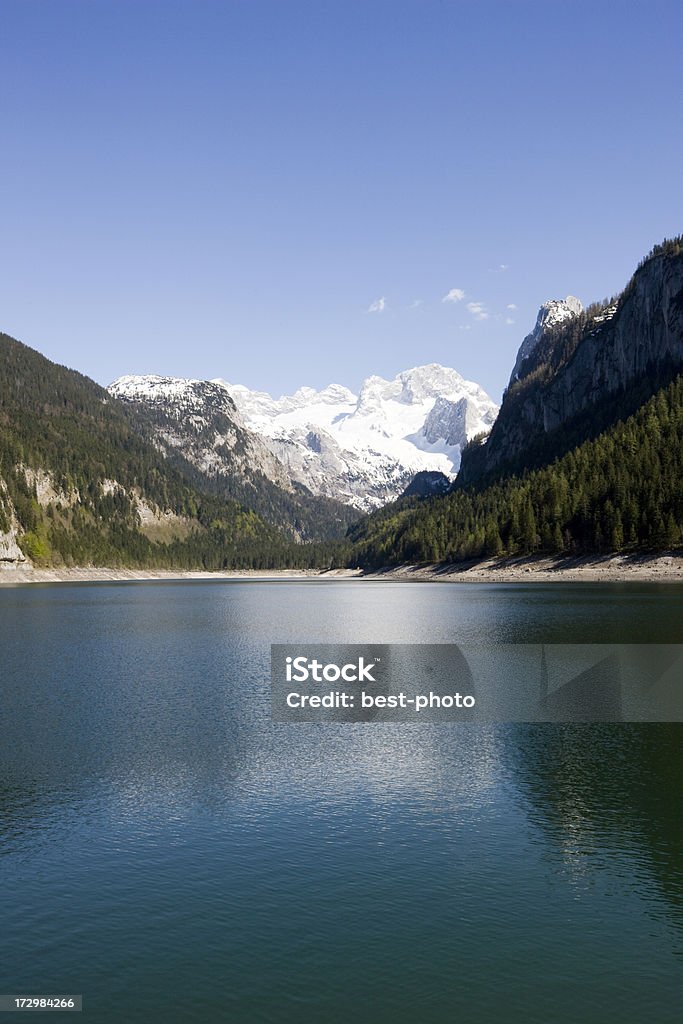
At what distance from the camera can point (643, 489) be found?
7397 inches

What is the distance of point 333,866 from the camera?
26.8m

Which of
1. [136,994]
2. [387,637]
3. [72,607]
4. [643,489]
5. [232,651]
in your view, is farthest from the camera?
[643,489]

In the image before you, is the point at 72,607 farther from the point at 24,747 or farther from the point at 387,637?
the point at 24,747

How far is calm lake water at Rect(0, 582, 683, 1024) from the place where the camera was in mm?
19688

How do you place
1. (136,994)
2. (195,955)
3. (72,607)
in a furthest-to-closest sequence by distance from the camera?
(72,607) < (195,955) < (136,994)

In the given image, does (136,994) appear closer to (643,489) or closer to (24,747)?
(24,747)

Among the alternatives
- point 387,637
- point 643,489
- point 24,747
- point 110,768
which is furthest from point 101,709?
point 643,489

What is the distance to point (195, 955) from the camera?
69.9 ft

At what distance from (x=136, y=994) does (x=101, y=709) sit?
111ft

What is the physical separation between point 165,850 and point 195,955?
7554 millimetres

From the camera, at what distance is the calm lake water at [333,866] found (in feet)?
64.6

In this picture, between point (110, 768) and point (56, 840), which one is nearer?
point (56, 840)

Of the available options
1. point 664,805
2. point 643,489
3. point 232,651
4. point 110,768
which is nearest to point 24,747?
point 110,768

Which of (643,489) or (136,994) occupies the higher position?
(643,489)
